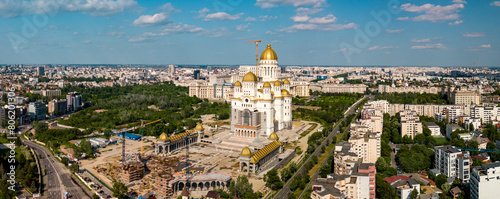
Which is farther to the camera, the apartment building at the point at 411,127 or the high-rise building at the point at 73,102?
the high-rise building at the point at 73,102

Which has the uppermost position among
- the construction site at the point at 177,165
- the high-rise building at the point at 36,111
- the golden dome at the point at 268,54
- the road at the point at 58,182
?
the golden dome at the point at 268,54

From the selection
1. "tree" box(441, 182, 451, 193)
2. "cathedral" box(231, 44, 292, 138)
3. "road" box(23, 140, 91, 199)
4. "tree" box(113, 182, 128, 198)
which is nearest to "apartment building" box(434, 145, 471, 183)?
"tree" box(441, 182, 451, 193)

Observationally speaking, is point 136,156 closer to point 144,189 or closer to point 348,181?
point 144,189

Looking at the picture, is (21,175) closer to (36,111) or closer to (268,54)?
(268,54)

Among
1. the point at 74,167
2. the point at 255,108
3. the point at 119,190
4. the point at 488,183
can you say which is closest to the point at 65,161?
the point at 74,167

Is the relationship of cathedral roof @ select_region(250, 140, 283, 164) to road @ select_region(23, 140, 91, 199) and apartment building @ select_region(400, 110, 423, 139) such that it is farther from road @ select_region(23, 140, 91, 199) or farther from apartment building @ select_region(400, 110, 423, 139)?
apartment building @ select_region(400, 110, 423, 139)

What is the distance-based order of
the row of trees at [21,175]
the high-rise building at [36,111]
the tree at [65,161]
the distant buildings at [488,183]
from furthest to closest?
the high-rise building at [36,111] < the tree at [65,161] < the row of trees at [21,175] < the distant buildings at [488,183]

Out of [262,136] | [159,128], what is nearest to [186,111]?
[159,128]

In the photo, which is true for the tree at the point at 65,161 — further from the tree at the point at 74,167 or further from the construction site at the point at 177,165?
the tree at the point at 74,167

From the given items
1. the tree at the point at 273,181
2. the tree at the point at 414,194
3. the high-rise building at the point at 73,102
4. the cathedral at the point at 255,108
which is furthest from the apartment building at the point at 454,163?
the high-rise building at the point at 73,102
